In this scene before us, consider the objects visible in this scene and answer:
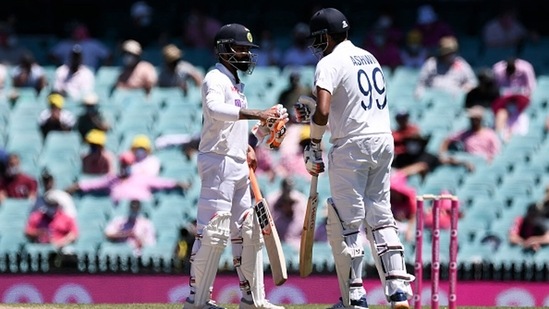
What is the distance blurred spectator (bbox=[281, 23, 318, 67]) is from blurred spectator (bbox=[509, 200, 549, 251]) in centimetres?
434

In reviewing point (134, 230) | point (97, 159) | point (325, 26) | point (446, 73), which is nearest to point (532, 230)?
point (446, 73)

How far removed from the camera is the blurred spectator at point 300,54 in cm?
1747

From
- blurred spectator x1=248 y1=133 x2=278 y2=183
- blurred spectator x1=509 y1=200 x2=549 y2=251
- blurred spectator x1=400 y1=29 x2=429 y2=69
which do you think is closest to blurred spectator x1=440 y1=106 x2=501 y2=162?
blurred spectator x1=509 y1=200 x2=549 y2=251

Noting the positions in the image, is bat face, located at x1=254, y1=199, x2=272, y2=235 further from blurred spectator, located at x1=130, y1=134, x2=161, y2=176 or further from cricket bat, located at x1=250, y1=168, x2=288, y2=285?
blurred spectator, located at x1=130, y1=134, x2=161, y2=176

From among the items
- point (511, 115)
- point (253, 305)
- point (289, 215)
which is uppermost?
point (511, 115)

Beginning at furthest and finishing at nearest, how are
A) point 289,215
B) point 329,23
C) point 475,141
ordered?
point 475,141, point 289,215, point 329,23

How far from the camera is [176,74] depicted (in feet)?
55.8

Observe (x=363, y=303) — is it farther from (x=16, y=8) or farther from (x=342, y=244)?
(x=16, y=8)

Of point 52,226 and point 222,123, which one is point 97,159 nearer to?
point 52,226

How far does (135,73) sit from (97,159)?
75.5 inches

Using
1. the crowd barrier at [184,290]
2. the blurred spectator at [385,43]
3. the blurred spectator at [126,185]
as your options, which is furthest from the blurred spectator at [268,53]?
the crowd barrier at [184,290]

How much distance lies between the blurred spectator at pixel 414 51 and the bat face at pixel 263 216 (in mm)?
8250

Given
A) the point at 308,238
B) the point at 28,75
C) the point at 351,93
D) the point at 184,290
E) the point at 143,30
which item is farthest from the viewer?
the point at 143,30

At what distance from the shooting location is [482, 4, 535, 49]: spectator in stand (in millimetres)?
17812
